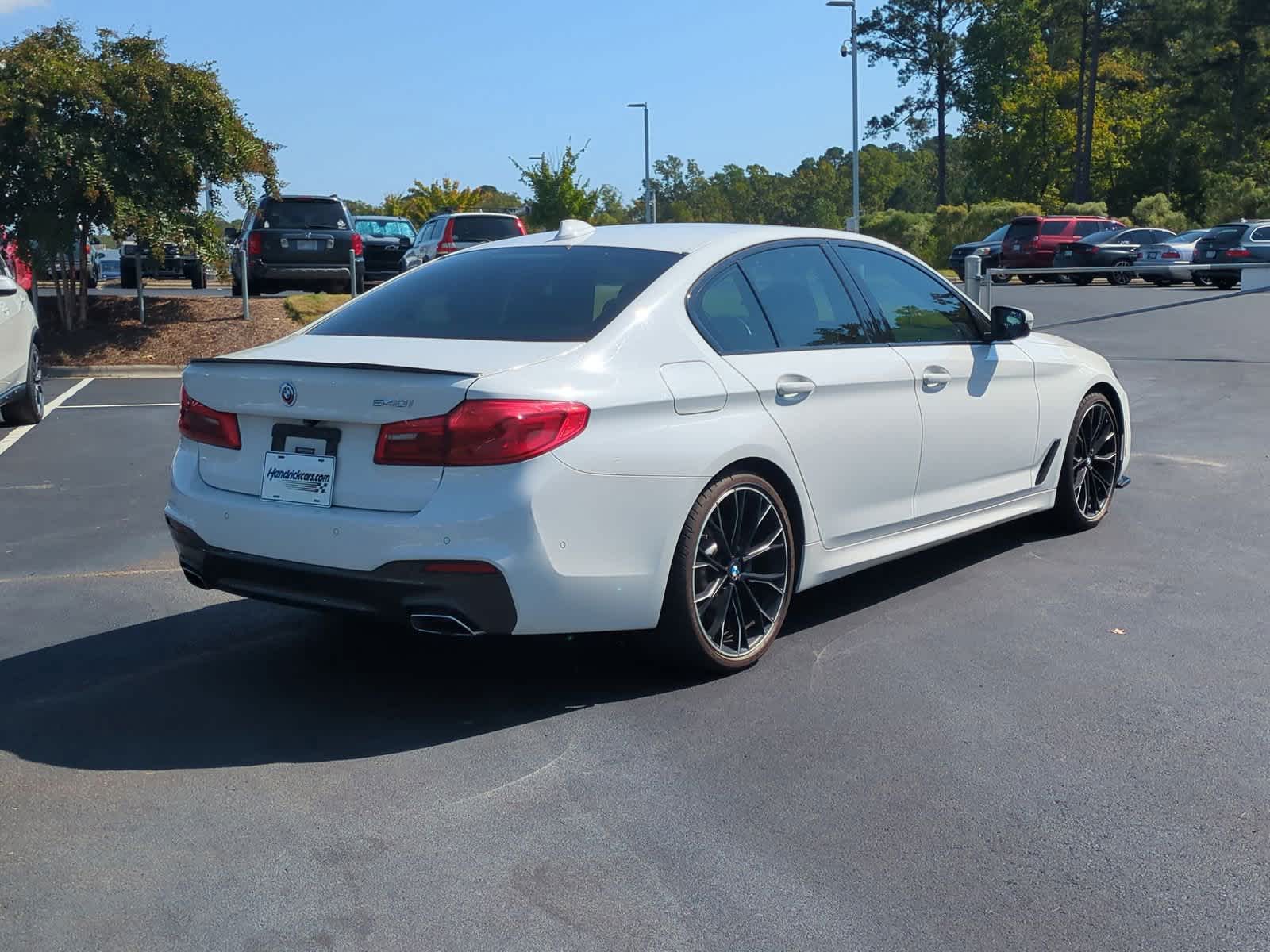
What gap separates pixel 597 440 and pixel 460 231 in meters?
21.7

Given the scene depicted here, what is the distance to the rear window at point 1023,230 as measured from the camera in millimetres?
38594

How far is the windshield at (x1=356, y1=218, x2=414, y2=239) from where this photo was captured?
104ft

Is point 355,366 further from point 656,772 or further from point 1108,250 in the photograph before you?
point 1108,250

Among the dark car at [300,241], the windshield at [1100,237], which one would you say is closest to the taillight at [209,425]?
the dark car at [300,241]

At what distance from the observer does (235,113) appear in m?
17.6

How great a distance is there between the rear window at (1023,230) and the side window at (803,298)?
34444 mm

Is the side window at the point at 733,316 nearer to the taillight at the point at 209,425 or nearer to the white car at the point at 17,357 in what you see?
the taillight at the point at 209,425

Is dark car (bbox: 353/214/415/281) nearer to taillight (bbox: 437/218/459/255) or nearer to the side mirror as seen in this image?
taillight (bbox: 437/218/459/255)

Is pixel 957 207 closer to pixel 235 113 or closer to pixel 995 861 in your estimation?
pixel 235 113

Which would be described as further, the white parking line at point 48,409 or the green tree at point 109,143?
the green tree at point 109,143

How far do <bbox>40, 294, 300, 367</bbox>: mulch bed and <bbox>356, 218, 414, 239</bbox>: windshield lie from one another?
453 inches

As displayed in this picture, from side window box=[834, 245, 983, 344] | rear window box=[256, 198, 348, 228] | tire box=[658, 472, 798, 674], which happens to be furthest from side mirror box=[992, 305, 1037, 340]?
rear window box=[256, 198, 348, 228]

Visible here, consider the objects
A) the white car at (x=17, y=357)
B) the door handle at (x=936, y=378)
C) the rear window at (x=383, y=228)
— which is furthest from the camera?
the rear window at (x=383, y=228)

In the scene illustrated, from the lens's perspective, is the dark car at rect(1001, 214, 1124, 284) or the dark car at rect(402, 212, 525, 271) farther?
the dark car at rect(1001, 214, 1124, 284)
